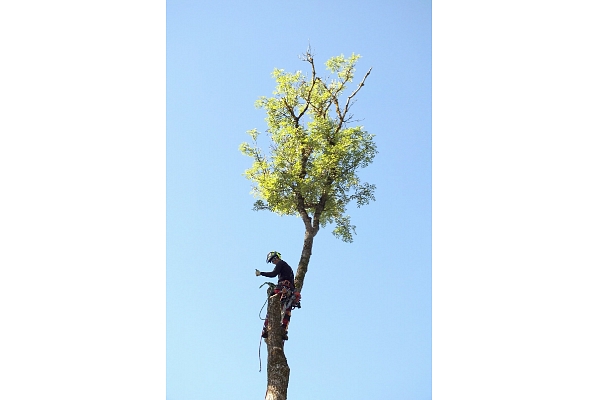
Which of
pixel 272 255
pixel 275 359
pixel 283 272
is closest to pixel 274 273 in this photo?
pixel 283 272

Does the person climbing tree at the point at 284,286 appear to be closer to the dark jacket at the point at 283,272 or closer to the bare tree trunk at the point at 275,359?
the dark jacket at the point at 283,272

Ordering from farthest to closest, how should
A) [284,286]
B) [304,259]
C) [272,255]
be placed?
[304,259]
[272,255]
[284,286]

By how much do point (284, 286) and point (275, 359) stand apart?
1007 mm

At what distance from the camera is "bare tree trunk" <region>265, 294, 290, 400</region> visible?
6.07 metres

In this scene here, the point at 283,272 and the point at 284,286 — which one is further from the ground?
the point at 283,272

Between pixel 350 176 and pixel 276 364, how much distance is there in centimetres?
385

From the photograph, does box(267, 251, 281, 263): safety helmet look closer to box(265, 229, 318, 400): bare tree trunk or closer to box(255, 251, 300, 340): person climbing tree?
box(255, 251, 300, 340): person climbing tree

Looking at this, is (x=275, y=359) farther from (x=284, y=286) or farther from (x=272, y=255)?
(x=272, y=255)

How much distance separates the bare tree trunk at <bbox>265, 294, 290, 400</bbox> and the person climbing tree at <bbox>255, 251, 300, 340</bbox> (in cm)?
11

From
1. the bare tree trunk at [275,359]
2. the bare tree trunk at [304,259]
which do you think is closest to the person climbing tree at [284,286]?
the bare tree trunk at [275,359]

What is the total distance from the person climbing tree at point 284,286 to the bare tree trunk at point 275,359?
114 mm

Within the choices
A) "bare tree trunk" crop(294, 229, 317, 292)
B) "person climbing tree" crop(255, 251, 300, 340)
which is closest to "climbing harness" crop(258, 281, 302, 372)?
"person climbing tree" crop(255, 251, 300, 340)

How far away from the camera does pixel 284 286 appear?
6.84 m
